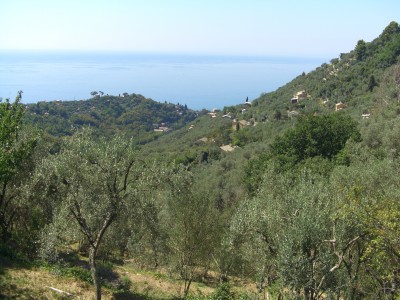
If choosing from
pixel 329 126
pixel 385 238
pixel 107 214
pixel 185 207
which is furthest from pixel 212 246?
pixel 329 126

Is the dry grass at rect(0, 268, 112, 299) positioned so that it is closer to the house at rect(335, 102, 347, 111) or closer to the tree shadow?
the tree shadow

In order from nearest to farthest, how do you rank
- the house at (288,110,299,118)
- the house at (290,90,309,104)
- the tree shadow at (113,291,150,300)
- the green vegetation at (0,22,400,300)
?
the green vegetation at (0,22,400,300), the tree shadow at (113,291,150,300), the house at (288,110,299,118), the house at (290,90,309,104)

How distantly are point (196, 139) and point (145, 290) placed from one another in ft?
249

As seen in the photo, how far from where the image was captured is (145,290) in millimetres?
15133

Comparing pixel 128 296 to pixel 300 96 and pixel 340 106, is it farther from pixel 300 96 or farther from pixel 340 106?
pixel 300 96

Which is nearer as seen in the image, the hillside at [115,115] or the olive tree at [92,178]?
the olive tree at [92,178]

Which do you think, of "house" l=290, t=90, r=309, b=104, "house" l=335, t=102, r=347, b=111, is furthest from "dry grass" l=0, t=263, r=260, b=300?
"house" l=290, t=90, r=309, b=104

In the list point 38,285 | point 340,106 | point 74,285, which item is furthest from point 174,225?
point 340,106

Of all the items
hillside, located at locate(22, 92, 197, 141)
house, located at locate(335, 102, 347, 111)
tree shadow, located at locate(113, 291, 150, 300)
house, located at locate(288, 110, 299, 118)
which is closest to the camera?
tree shadow, located at locate(113, 291, 150, 300)

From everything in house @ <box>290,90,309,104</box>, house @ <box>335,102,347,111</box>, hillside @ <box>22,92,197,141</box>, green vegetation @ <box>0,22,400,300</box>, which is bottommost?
hillside @ <box>22,92,197,141</box>

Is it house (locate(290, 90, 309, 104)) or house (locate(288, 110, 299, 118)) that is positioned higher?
house (locate(290, 90, 309, 104))

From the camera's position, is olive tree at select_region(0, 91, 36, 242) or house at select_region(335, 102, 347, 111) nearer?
→ olive tree at select_region(0, 91, 36, 242)

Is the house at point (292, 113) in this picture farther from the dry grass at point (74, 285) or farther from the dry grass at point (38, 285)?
the dry grass at point (38, 285)

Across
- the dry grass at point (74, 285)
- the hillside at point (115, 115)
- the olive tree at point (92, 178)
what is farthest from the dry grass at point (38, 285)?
the hillside at point (115, 115)
